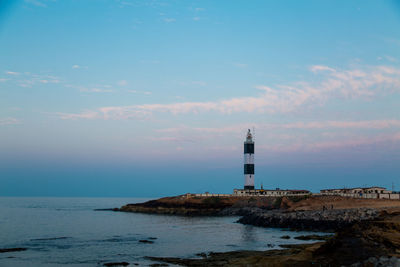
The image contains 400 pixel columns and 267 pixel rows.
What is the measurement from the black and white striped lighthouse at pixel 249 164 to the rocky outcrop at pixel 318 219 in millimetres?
42962

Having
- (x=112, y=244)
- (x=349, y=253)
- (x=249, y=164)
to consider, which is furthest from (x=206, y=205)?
(x=349, y=253)

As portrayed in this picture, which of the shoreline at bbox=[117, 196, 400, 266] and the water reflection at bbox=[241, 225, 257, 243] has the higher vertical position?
the shoreline at bbox=[117, 196, 400, 266]

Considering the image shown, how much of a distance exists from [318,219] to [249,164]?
2076 inches

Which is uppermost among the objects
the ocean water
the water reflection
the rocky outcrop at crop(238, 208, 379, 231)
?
the rocky outcrop at crop(238, 208, 379, 231)

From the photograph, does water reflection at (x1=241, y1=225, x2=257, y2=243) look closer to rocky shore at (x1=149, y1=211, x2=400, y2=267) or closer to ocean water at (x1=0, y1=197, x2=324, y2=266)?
ocean water at (x1=0, y1=197, x2=324, y2=266)

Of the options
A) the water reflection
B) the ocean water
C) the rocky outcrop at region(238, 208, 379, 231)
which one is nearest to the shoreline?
the rocky outcrop at region(238, 208, 379, 231)

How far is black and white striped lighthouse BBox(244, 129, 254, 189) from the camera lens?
109m

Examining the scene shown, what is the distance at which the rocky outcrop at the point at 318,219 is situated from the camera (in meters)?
52.5

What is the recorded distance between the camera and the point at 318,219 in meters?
55.9

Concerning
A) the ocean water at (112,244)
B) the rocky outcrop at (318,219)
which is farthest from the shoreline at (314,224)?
the ocean water at (112,244)

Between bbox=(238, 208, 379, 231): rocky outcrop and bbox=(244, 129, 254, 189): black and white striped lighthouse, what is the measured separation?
141 feet

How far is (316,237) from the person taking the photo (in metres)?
43.5

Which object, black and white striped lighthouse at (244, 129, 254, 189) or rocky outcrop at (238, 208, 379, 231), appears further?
black and white striped lighthouse at (244, 129, 254, 189)

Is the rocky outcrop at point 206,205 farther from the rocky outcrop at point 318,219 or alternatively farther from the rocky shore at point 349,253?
the rocky shore at point 349,253
